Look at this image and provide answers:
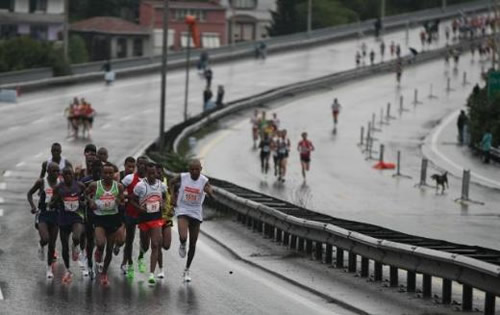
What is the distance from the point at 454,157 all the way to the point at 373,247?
40201 millimetres

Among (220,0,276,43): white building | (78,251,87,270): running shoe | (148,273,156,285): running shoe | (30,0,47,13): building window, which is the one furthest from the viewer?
(220,0,276,43): white building

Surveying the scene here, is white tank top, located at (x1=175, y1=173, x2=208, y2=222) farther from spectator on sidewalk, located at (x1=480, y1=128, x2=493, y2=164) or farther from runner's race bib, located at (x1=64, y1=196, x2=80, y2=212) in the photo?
spectator on sidewalk, located at (x1=480, y1=128, x2=493, y2=164)

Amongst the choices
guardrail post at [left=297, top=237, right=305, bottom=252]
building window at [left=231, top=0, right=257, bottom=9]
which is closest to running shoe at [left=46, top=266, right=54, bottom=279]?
guardrail post at [left=297, top=237, right=305, bottom=252]

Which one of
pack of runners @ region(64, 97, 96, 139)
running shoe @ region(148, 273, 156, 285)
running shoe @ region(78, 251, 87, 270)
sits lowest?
pack of runners @ region(64, 97, 96, 139)

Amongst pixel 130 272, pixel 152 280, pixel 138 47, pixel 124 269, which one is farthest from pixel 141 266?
pixel 138 47

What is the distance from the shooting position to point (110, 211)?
19781 millimetres

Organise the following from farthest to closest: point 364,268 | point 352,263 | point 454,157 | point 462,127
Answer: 1. point 462,127
2. point 454,157
3. point 352,263
4. point 364,268

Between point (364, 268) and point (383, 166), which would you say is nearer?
point (364, 268)

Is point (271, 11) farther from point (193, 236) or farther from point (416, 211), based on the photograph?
point (193, 236)

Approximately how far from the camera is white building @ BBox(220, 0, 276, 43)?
155 metres

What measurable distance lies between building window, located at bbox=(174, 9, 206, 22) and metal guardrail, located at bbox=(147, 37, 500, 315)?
114201 mm

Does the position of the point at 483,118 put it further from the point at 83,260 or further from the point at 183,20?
the point at 183,20

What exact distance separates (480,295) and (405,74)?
7850cm

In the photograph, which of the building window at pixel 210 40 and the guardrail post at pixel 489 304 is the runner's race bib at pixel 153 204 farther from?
the building window at pixel 210 40
